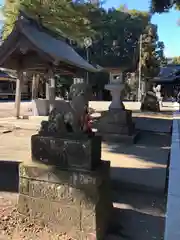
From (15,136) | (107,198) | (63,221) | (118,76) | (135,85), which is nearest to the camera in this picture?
(63,221)

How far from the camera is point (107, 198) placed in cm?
388

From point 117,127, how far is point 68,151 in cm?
639

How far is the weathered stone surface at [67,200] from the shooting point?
3.47 metres

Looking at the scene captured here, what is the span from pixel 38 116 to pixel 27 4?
7315mm

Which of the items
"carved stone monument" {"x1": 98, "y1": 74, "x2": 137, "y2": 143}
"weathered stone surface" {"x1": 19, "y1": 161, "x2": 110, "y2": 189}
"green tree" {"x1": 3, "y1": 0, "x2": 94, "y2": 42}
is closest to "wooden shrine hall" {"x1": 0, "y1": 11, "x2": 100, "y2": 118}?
"carved stone monument" {"x1": 98, "y1": 74, "x2": 137, "y2": 143}

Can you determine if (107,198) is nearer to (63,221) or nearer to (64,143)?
(63,221)

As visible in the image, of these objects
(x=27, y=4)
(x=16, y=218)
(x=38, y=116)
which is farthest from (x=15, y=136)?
(x=27, y=4)

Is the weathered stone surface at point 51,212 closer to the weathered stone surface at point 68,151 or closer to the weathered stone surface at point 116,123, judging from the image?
the weathered stone surface at point 68,151

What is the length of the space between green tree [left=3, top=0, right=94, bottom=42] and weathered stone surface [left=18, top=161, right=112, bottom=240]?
15.2 m

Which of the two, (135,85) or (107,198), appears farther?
(135,85)

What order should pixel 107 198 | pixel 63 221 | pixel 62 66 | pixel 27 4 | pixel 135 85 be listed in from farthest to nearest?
pixel 135 85 → pixel 27 4 → pixel 62 66 → pixel 107 198 → pixel 63 221

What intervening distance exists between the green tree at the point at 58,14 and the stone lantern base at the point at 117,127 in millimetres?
9677

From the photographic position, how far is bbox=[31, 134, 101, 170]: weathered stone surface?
3607 millimetres

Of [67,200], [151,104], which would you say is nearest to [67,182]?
[67,200]
